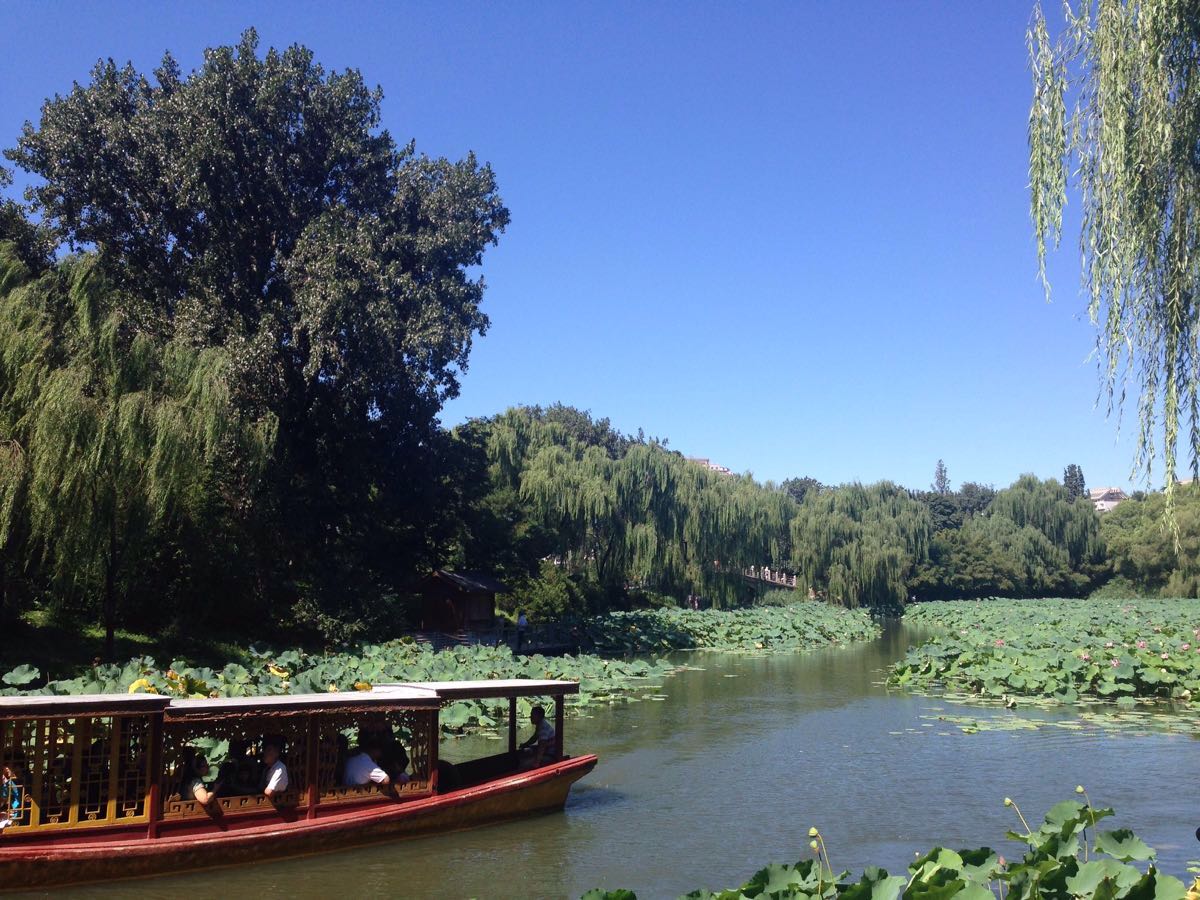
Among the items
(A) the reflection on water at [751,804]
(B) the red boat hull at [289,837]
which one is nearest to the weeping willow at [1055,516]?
(A) the reflection on water at [751,804]

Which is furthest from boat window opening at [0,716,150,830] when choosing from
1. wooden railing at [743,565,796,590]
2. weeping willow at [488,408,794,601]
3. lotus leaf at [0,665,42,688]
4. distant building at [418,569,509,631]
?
wooden railing at [743,565,796,590]

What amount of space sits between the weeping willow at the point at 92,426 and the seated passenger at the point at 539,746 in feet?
23.9

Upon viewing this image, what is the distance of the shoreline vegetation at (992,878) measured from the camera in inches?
159

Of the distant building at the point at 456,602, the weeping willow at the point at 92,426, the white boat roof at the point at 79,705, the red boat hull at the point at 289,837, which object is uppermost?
the weeping willow at the point at 92,426

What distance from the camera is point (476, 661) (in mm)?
17281

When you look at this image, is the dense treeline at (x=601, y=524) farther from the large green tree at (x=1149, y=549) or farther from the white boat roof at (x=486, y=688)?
the white boat roof at (x=486, y=688)

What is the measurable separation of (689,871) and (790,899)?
12.5 feet

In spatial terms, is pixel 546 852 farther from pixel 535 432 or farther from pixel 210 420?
pixel 535 432

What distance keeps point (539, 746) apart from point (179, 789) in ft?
11.5

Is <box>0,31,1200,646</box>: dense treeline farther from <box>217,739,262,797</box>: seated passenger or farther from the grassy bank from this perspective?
the grassy bank

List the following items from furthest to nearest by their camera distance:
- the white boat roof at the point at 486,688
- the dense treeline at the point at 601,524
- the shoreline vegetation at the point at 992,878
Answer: the dense treeline at the point at 601,524, the white boat roof at the point at 486,688, the shoreline vegetation at the point at 992,878

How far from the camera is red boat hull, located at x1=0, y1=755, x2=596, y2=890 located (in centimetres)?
662

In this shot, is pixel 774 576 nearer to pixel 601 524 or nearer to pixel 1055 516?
pixel 1055 516

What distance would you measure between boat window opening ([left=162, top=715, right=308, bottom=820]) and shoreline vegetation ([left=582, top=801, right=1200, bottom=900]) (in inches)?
164
